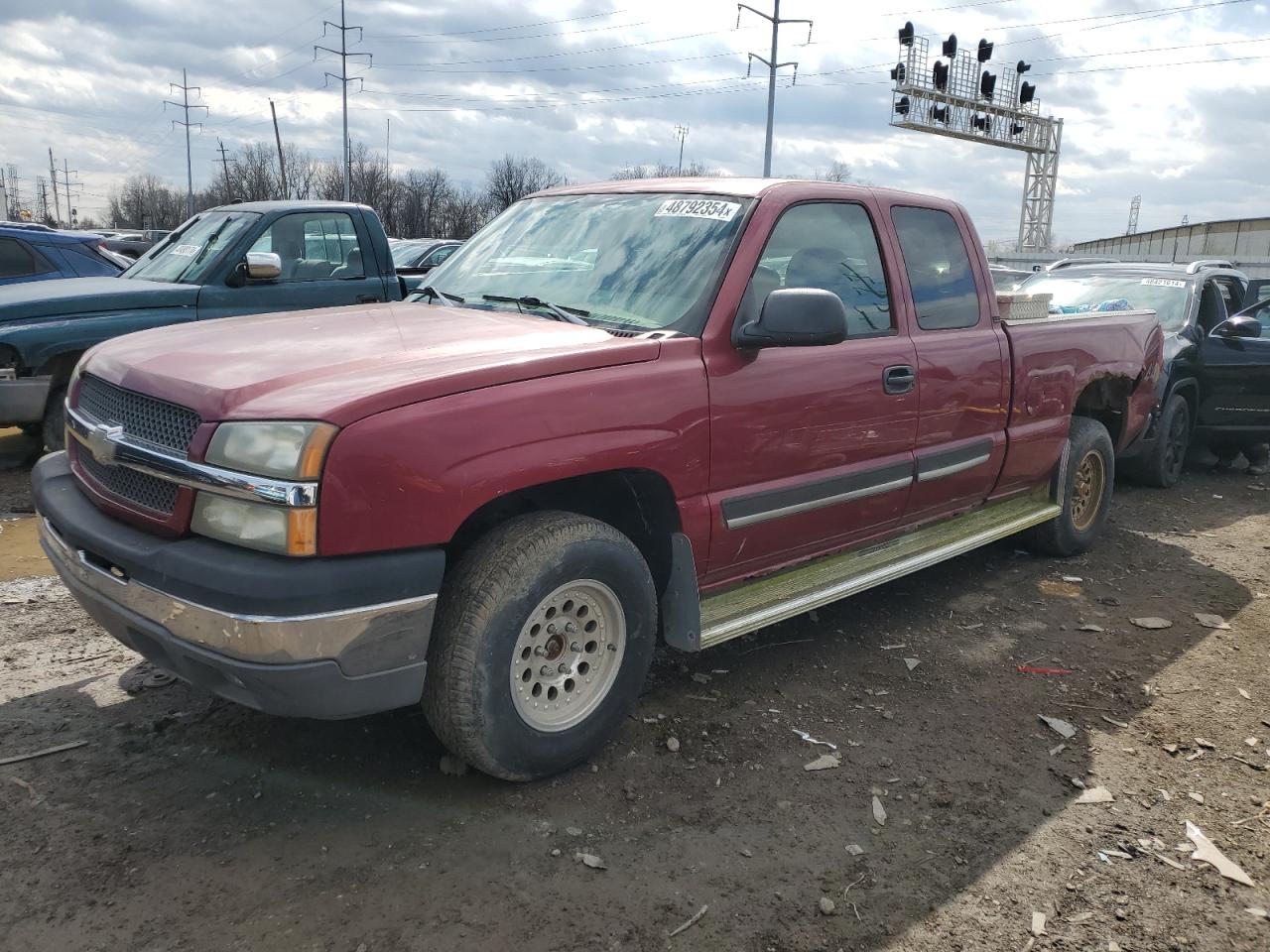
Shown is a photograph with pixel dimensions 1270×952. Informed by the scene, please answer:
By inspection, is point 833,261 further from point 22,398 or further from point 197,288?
point 22,398

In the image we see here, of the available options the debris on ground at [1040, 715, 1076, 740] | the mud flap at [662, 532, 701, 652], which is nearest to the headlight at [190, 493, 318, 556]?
the mud flap at [662, 532, 701, 652]

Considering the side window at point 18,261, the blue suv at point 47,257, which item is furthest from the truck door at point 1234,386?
the side window at point 18,261

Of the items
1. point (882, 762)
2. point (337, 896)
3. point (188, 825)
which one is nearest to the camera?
point (337, 896)

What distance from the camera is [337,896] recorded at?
8.68 feet

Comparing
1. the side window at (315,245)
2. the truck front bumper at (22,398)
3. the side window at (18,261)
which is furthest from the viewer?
the side window at (18,261)

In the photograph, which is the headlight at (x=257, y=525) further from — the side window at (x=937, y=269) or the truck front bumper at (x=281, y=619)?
the side window at (x=937, y=269)

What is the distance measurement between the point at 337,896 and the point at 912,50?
134ft

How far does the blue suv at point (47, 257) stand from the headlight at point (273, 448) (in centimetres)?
690

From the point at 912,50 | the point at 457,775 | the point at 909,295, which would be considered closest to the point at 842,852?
the point at 457,775

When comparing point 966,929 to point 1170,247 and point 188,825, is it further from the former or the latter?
point 1170,247

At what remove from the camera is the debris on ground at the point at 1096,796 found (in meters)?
3.34

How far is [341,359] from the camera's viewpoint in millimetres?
2994

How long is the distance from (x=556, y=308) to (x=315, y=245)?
4.59m

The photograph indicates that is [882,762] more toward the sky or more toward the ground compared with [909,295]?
more toward the ground
